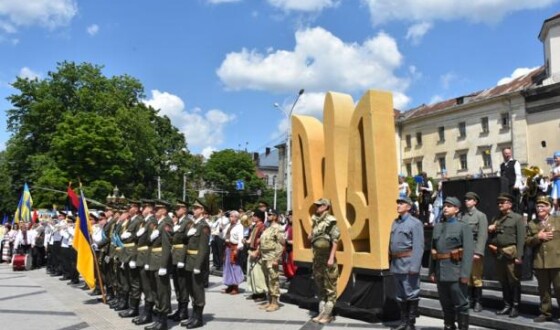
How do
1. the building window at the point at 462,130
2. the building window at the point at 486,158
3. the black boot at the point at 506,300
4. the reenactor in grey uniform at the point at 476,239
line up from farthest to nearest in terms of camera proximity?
the building window at the point at 462,130
the building window at the point at 486,158
the black boot at the point at 506,300
the reenactor in grey uniform at the point at 476,239

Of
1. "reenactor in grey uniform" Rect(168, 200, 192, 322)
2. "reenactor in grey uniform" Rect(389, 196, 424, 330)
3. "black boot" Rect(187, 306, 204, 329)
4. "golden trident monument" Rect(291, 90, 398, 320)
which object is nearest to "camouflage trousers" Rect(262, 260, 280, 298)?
"golden trident monument" Rect(291, 90, 398, 320)

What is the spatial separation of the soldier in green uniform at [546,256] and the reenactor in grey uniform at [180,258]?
16.9 feet

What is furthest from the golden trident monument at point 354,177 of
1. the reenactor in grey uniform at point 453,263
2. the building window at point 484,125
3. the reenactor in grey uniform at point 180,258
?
the building window at point 484,125

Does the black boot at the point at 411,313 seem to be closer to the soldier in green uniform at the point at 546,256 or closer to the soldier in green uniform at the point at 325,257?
the soldier in green uniform at the point at 325,257

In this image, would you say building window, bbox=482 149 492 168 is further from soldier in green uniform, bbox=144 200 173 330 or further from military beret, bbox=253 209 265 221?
soldier in green uniform, bbox=144 200 173 330

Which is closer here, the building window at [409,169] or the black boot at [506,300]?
the black boot at [506,300]

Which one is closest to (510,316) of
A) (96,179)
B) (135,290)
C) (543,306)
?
(543,306)

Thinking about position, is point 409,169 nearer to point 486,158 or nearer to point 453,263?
point 486,158

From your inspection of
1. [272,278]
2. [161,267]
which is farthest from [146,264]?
[272,278]

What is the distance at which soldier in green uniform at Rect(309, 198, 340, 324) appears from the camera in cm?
809

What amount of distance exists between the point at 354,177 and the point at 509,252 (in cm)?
282

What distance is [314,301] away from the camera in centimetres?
944

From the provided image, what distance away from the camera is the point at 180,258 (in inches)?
323

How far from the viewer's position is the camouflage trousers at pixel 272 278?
9.70m
